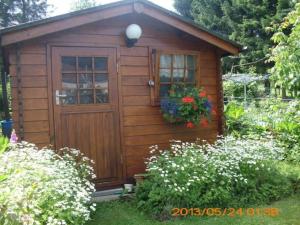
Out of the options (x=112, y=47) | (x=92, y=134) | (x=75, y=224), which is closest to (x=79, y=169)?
(x=92, y=134)

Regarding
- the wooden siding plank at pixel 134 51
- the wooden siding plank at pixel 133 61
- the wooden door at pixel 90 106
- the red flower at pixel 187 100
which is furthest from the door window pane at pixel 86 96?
the red flower at pixel 187 100

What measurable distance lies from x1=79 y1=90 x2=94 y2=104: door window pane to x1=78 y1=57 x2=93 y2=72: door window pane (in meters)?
0.34

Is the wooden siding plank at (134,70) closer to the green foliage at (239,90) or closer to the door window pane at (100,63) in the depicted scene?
the door window pane at (100,63)

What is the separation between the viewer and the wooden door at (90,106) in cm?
521

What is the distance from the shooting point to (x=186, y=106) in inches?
221

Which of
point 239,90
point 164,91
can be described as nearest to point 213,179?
point 164,91

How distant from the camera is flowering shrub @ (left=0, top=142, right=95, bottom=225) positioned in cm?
305

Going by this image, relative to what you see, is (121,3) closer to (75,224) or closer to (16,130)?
(16,130)

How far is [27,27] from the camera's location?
480 cm

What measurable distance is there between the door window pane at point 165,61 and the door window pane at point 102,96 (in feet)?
3.60

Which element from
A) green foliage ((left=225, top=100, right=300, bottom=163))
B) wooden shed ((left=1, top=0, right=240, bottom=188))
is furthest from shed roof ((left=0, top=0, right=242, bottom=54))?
green foliage ((left=225, top=100, right=300, bottom=163))

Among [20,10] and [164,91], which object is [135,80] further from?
[20,10]

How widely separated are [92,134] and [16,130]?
3.58ft

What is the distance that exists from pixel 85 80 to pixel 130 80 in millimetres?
751
